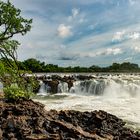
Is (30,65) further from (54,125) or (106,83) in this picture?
(54,125)

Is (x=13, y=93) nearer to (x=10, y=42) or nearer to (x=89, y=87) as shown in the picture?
(x=10, y=42)

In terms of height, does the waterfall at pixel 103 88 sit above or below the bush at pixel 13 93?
below

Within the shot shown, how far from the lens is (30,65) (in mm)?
78750

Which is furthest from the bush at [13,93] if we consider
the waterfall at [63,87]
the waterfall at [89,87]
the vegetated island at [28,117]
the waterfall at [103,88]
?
the waterfall at [63,87]

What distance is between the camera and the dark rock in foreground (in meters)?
12.2

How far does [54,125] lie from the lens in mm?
13539

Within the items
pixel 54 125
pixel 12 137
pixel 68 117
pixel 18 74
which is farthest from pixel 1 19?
pixel 12 137

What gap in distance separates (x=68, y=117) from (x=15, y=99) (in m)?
2.87

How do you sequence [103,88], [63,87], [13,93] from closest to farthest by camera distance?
1. [13,93]
2. [103,88]
3. [63,87]

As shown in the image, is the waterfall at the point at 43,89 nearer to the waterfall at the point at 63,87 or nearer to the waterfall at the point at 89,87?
the waterfall at the point at 63,87

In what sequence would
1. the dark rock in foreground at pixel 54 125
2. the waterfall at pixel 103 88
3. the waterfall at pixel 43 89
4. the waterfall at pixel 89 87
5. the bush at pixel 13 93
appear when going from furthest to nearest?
the waterfall at pixel 43 89, the waterfall at pixel 89 87, the waterfall at pixel 103 88, the bush at pixel 13 93, the dark rock in foreground at pixel 54 125

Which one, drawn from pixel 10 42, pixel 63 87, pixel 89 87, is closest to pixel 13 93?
pixel 10 42

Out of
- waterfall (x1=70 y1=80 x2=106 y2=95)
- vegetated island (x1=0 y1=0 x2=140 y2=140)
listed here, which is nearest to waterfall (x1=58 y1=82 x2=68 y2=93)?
waterfall (x1=70 y1=80 x2=106 y2=95)

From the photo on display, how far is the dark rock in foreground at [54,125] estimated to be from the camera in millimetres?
12172
